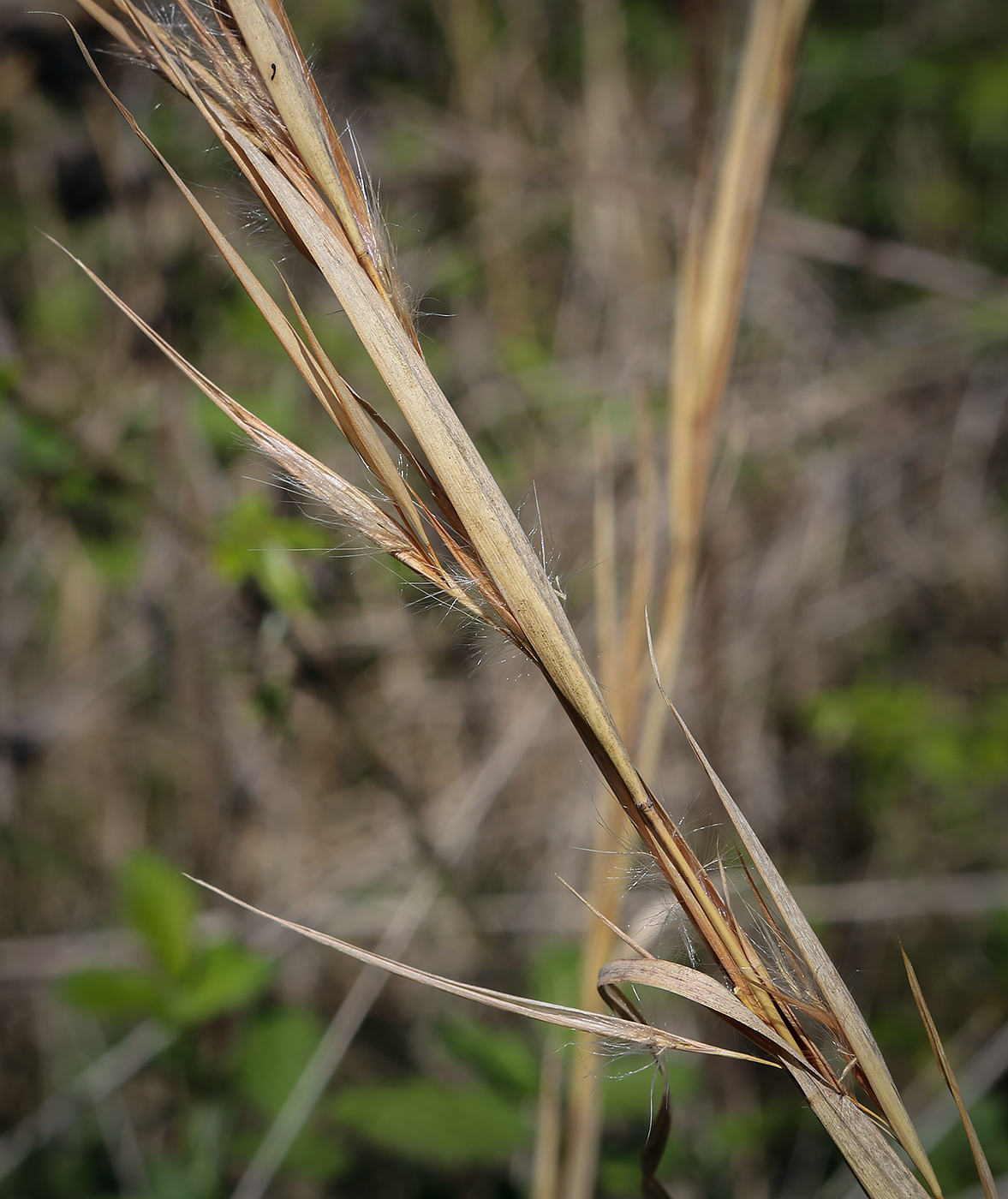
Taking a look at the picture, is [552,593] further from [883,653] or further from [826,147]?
[826,147]

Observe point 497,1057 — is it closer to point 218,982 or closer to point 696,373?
point 218,982

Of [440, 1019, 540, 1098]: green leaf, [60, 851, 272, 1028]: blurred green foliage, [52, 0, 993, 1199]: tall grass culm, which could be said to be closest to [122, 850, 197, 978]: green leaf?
[60, 851, 272, 1028]: blurred green foliage

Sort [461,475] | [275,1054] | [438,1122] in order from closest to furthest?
[461,475] < [438,1122] < [275,1054]

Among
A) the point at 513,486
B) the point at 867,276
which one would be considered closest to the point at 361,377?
the point at 513,486

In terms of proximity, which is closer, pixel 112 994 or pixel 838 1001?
pixel 838 1001

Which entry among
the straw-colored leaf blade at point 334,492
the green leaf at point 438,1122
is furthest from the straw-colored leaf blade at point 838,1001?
the green leaf at point 438,1122

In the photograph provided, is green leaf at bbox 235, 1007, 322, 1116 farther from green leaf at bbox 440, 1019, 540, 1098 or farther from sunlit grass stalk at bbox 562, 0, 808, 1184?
sunlit grass stalk at bbox 562, 0, 808, 1184

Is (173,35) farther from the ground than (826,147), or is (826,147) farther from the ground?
(173,35)

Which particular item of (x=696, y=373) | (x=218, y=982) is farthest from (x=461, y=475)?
(x=218, y=982)
